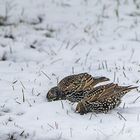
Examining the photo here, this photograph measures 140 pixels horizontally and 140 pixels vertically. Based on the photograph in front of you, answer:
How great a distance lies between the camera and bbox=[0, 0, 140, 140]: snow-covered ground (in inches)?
205

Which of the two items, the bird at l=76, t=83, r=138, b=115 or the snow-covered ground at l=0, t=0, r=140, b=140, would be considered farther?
the bird at l=76, t=83, r=138, b=115

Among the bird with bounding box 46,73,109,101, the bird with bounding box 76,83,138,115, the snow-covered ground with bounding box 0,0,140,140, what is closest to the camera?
the snow-covered ground with bounding box 0,0,140,140

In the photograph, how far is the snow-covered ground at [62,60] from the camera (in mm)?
A: 5219

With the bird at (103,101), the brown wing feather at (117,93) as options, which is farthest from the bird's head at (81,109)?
the brown wing feather at (117,93)

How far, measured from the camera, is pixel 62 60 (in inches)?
294

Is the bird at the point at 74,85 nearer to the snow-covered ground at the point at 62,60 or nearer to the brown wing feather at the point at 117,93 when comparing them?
the snow-covered ground at the point at 62,60

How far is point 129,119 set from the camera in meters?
5.33

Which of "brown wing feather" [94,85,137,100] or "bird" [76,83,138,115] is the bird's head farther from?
"brown wing feather" [94,85,137,100]

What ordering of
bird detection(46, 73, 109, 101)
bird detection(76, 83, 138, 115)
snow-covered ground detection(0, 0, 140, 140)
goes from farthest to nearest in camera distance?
1. bird detection(46, 73, 109, 101)
2. bird detection(76, 83, 138, 115)
3. snow-covered ground detection(0, 0, 140, 140)

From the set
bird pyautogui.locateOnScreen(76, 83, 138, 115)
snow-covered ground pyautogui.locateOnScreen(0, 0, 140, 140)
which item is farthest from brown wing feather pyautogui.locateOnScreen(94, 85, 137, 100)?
snow-covered ground pyautogui.locateOnScreen(0, 0, 140, 140)

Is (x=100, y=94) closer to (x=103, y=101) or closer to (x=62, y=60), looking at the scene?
(x=103, y=101)

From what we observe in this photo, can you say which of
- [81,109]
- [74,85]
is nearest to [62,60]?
[74,85]

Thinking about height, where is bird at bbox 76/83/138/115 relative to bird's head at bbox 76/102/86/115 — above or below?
above

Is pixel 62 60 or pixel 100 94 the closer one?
pixel 100 94
